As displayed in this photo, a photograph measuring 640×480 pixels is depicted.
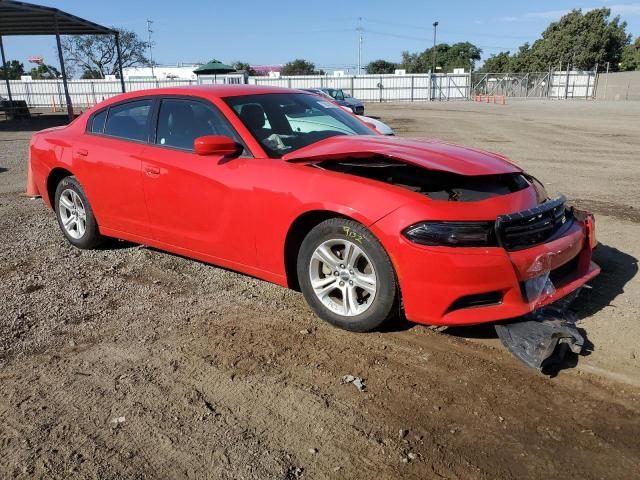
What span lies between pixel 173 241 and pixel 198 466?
2.45m

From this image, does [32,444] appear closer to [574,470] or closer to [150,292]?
[150,292]

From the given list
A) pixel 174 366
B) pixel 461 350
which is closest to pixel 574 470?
pixel 461 350

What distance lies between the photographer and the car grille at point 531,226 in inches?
129

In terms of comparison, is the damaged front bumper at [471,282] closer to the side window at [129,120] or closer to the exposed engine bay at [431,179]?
the exposed engine bay at [431,179]

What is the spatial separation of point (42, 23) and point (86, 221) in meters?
24.0

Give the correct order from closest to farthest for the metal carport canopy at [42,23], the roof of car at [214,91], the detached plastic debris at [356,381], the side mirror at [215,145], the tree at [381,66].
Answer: the detached plastic debris at [356,381] < the side mirror at [215,145] < the roof of car at [214,91] < the metal carport canopy at [42,23] < the tree at [381,66]

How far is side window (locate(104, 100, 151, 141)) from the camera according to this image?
4.84 metres

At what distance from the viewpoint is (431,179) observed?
3.68 metres

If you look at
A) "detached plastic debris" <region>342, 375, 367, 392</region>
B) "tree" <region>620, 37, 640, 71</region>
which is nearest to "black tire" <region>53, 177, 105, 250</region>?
"detached plastic debris" <region>342, 375, 367, 392</region>

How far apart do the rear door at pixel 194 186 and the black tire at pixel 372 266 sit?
0.50 m

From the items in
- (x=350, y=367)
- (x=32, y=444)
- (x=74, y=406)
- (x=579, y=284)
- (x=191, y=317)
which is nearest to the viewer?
(x=32, y=444)

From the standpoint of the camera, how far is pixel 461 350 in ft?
11.4

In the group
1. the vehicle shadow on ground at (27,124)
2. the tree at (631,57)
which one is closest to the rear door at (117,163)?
the vehicle shadow on ground at (27,124)

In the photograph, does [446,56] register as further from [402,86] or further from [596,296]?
[596,296]
